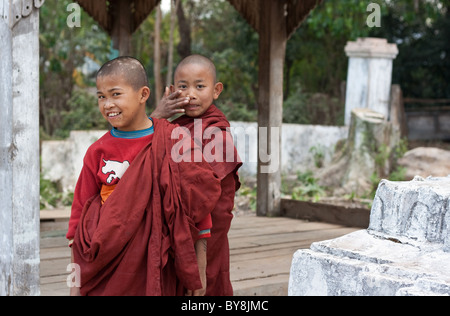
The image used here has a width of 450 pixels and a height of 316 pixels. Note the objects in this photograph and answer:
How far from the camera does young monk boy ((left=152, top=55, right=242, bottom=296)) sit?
8.53 ft

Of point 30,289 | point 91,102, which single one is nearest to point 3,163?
point 30,289

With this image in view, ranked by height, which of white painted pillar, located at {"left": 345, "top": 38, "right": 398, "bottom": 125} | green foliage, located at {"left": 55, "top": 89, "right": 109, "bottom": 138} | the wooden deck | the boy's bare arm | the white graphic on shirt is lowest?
the wooden deck

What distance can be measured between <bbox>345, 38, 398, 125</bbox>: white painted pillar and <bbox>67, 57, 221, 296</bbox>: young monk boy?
9072 millimetres

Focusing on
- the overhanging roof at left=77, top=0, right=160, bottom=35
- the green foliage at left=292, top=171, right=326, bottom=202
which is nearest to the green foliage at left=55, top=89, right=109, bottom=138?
the green foliage at left=292, top=171, right=326, bottom=202

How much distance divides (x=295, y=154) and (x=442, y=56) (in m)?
6.91

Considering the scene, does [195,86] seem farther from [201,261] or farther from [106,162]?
[201,261]

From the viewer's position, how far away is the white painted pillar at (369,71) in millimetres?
10953

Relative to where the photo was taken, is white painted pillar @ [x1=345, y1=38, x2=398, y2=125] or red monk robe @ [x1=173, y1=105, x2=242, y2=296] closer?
red monk robe @ [x1=173, y1=105, x2=242, y2=296]

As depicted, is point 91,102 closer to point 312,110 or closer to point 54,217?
point 312,110

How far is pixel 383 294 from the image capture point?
202 cm

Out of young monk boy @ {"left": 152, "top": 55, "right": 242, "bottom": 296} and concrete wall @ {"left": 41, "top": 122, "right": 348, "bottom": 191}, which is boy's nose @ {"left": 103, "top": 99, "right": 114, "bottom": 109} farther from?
concrete wall @ {"left": 41, "top": 122, "right": 348, "bottom": 191}

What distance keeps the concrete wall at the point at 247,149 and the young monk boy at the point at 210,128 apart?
686 cm

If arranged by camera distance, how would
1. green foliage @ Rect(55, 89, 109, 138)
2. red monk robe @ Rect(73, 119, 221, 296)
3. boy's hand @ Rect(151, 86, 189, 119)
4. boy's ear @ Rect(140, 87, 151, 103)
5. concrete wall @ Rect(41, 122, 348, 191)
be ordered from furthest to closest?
green foliage @ Rect(55, 89, 109, 138) < concrete wall @ Rect(41, 122, 348, 191) < boy's hand @ Rect(151, 86, 189, 119) < boy's ear @ Rect(140, 87, 151, 103) < red monk robe @ Rect(73, 119, 221, 296)

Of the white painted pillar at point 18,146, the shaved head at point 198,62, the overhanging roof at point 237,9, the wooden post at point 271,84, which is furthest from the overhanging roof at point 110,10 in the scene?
the shaved head at point 198,62
